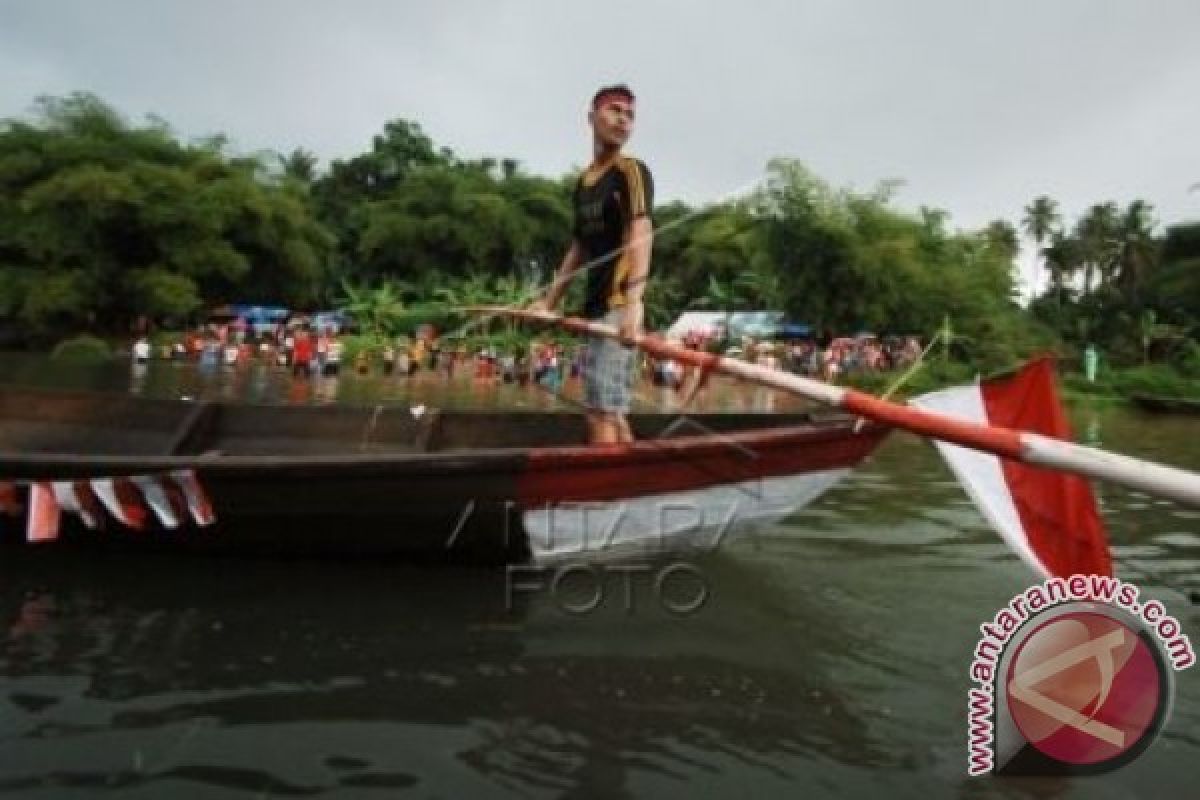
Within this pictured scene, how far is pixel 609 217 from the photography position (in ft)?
19.0

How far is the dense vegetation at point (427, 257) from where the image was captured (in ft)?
137

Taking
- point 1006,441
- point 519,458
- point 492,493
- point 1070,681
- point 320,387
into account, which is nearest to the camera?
point 1006,441

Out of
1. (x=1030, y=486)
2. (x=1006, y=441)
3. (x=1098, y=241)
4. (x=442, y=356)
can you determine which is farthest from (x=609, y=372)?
(x=1098, y=241)

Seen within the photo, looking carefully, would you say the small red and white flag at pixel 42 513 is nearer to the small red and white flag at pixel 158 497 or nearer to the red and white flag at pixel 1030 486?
the small red and white flag at pixel 158 497

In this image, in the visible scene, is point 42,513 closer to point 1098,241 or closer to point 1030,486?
point 1030,486

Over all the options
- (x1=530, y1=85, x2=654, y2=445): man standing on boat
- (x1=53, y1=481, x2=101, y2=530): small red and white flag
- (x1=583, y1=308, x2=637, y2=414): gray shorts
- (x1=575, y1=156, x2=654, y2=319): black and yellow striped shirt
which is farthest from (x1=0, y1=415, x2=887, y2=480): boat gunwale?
(x1=575, y1=156, x2=654, y2=319): black and yellow striped shirt

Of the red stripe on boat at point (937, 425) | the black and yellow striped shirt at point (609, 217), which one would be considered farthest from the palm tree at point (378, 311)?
the red stripe on boat at point (937, 425)

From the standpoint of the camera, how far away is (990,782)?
3658 millimetres

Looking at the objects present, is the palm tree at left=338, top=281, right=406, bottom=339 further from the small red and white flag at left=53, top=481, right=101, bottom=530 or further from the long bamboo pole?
the long bamboo pole

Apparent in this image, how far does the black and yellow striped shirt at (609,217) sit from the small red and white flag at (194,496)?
7.85ft

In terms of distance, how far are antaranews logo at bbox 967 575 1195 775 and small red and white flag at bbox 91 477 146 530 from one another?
174 inches

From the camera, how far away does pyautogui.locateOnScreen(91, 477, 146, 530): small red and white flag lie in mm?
5637

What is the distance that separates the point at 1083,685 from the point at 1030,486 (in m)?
0.90

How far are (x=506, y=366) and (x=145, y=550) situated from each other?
25.7m
